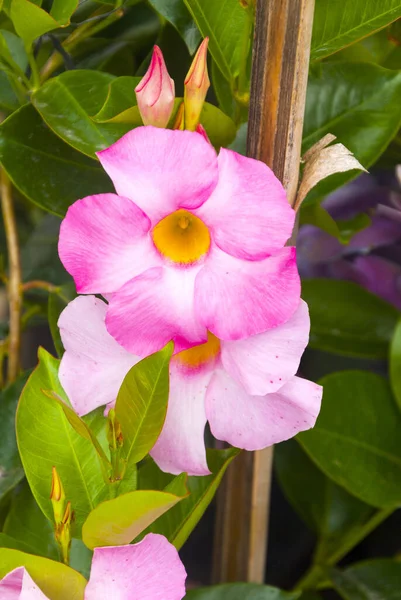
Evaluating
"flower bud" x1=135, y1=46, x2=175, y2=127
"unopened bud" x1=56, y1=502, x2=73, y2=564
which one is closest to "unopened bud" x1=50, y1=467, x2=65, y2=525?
"unopened bud" x1=56, y1=502, x2=73, y2=564

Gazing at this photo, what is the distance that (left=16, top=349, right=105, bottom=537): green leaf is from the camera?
1.44 ft

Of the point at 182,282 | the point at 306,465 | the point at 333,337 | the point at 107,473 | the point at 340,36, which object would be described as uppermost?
the point at 340,36

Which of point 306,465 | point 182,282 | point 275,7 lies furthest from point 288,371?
point 306,465

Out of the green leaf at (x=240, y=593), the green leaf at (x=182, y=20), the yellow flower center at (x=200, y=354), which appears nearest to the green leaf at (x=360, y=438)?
the green leaf at (x=240, y=593)

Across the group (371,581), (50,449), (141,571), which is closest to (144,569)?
(141,571)

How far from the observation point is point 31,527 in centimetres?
52

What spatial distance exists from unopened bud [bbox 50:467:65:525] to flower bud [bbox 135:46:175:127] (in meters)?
Answer: 0.21

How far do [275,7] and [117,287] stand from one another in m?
0.19

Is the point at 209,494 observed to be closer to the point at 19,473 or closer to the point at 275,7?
the point at 19,473

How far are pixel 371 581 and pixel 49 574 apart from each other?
447 mm

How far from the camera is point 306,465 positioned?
86 centimetres

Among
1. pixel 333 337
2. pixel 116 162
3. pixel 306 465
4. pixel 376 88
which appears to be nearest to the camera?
pixel 116 162

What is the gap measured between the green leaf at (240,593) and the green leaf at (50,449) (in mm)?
208

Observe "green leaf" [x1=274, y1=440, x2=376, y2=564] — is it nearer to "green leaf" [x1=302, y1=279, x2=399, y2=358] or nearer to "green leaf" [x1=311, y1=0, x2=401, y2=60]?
"green leaf" [x1=302, y1=279, x2=399, y2=358]
